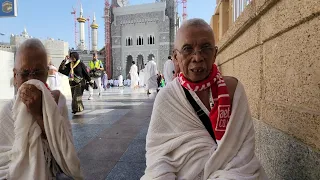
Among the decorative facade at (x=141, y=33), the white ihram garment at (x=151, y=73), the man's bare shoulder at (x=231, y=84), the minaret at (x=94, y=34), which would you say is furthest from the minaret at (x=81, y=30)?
the man's bare shoulder at (x=231, y=84)

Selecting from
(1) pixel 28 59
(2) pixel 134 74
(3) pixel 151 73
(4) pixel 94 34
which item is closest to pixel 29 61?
(1) pixel 28 59

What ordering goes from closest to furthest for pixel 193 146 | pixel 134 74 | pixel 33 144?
pixel 193 146 < pixel 33 144 < pixel 134 74

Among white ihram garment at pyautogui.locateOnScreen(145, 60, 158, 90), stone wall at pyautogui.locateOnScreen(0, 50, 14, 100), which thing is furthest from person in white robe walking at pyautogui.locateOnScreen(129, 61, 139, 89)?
stone wall at pyautogui.locateOnScreen(0, 50, 14, 100)

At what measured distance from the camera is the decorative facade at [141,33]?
1468 inches

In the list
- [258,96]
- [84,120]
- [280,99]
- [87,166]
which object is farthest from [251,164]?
[84,120]

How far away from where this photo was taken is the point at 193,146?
1.27 metres

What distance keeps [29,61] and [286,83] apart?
1.75 meters

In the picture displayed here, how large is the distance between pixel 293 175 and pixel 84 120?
4649 millimetres

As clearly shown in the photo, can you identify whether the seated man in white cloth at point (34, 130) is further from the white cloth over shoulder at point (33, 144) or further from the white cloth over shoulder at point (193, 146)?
the white cloth over shoulder at point (193, 146)

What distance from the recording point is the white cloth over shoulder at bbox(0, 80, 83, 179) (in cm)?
155

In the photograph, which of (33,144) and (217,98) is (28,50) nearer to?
(33,144)

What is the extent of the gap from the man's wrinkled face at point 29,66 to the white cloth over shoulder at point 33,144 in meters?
0.12

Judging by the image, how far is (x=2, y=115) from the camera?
1.69 metres

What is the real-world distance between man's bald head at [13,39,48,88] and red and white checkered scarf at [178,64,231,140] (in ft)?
3.29
